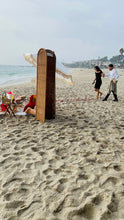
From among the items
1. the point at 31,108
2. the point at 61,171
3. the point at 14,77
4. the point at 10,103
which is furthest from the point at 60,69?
the point at 14,77

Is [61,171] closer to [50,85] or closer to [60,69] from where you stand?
[50,85]

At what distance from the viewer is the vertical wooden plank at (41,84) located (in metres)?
4.72

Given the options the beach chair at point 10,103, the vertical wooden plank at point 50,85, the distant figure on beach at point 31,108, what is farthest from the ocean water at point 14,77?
the vertical wooden plank at point 50,85

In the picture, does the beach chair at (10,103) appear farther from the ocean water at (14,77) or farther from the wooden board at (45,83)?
the ocean water at (14,77)

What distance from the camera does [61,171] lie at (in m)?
2.83

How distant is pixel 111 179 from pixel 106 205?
55 cm

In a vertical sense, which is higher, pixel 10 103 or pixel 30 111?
pixel 10 103

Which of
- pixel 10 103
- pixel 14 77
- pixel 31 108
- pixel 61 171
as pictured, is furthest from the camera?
pixel 14 77

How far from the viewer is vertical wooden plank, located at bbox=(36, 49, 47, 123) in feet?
15.5

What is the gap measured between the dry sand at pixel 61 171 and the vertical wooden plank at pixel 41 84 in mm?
310

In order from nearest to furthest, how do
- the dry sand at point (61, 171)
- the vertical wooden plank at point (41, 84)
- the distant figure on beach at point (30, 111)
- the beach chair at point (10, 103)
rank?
the dry sand at point (61, 171) < the vertical wooden plank at point (41, 84) < the beach chair at point (10, 103) < the distant figure on beach at point (30, 111)

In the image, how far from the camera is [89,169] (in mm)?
2873

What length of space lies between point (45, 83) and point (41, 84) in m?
0.19

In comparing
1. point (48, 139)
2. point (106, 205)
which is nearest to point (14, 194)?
point (106, 205)
